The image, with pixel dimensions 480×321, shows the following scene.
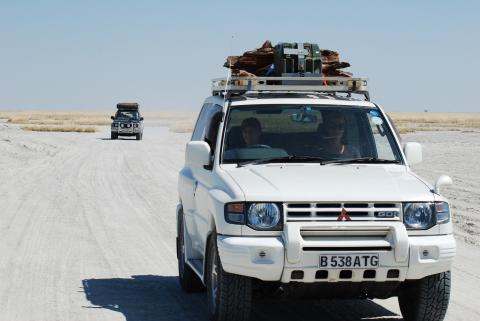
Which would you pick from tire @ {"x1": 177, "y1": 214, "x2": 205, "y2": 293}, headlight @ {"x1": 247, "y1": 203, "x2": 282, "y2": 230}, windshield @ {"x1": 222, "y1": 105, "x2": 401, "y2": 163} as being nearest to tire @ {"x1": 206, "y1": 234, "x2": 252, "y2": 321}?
headlight @ {"x1": 247, "y1": 203, "x2": 282, "y2": 230}

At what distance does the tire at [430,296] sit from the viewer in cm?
701

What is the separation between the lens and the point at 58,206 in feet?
56.0

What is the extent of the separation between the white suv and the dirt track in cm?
85

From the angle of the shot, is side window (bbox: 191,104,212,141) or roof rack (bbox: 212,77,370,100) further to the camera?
side window (bbox: 191,104,212,141)

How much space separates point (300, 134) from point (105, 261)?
3841 millimetres

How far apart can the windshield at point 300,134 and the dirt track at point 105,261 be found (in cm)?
132

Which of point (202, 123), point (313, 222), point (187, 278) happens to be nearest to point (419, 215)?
point (313, 222)

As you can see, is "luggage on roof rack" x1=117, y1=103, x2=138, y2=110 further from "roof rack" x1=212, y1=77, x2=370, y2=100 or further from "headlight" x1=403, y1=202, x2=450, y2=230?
"headlight" x1=403, y1=202, x2=450, y2=230

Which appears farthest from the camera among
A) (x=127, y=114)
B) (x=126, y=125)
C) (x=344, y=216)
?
(x=127, y=114)

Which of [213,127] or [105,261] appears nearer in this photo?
[213,127]

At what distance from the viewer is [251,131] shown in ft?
26.7

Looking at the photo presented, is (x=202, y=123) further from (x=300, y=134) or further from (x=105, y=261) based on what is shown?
(x=105, y=261)

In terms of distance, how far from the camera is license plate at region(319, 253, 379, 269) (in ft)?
21.4

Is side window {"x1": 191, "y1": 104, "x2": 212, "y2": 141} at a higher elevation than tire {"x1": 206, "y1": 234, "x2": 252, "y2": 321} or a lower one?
higher
